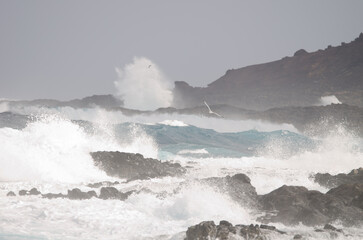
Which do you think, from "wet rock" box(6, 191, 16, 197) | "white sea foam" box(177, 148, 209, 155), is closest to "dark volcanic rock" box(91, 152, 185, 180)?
"wet rock" box(6, 191, 16, 197)

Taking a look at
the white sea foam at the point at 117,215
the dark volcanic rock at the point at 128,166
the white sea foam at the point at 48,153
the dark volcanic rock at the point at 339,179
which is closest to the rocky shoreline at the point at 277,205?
the white sea foam at the point at 117,215

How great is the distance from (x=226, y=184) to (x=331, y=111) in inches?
2820

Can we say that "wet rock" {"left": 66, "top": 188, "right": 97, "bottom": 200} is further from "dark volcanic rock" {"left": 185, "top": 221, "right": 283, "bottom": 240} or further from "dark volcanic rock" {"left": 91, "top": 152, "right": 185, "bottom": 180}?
"dark volcanic rock" {"left": 91, "top": 152, "right": 185, "bottom": 180}

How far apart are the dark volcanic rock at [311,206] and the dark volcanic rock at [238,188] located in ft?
1.62

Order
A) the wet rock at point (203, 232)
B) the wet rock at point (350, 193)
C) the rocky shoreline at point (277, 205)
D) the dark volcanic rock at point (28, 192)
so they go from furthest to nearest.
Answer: the dark volcanic rock at point (28, 192) < the wet rock at point (350, 193) < the rocky shoreline at point (277, 205) < the wet rock at point (203, 232)

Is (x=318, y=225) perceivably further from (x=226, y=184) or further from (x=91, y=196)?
(x=91, y=196)

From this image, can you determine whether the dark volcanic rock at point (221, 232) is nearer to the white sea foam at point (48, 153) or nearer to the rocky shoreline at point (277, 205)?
the rocky shoreline at point (277, 205)

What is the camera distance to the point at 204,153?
1941 inches

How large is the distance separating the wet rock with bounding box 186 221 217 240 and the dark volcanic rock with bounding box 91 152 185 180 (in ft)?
41.0

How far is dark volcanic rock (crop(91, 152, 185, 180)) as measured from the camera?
20.8m

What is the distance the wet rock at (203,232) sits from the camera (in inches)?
292

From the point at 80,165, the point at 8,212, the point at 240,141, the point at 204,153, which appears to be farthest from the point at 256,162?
the point at 240,141

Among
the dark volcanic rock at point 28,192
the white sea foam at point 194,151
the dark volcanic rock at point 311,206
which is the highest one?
the white sea foam at point 194,151

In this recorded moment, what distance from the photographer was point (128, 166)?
21.2 metres
